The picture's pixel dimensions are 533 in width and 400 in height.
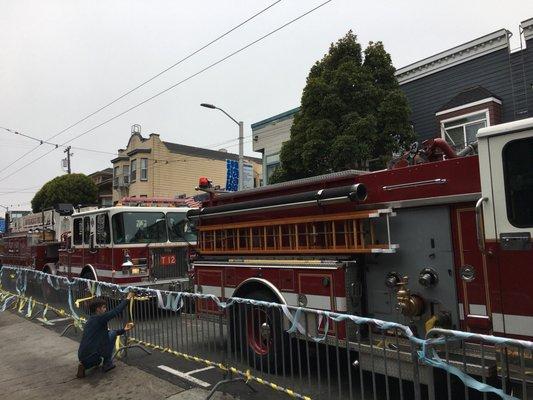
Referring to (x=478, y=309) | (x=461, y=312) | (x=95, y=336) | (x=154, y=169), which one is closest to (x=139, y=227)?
(x=95, y=336)

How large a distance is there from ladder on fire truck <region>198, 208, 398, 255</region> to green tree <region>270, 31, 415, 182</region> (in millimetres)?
8236

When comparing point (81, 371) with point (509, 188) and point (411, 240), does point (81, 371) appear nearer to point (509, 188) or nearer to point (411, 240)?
point (411, 240)

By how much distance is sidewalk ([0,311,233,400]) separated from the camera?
5.52 metres

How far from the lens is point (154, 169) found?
3731 cm

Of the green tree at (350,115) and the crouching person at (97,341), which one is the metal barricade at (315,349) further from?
the green tree at (350,115)

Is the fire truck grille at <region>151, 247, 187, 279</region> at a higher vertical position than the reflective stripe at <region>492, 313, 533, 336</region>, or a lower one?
higher

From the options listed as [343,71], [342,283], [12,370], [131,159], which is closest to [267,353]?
[342,283]

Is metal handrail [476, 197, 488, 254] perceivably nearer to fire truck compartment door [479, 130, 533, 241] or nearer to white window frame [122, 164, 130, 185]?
fire truck compartment door [479, 130, 533, 241]

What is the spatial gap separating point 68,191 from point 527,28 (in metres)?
36.0

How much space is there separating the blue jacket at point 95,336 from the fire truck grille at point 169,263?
4.65 metres

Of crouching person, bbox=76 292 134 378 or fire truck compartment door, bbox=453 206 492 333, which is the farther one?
crouching person, bbox=76 292 134 378

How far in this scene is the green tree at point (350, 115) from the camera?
47.8 feet

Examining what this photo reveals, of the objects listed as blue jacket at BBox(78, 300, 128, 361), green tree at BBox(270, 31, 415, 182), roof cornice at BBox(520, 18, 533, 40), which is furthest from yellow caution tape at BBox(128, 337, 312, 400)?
roof cornice at BBox(520, 18, 533, 40)

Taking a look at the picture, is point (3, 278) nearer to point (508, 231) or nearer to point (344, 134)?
point (344, 134)
